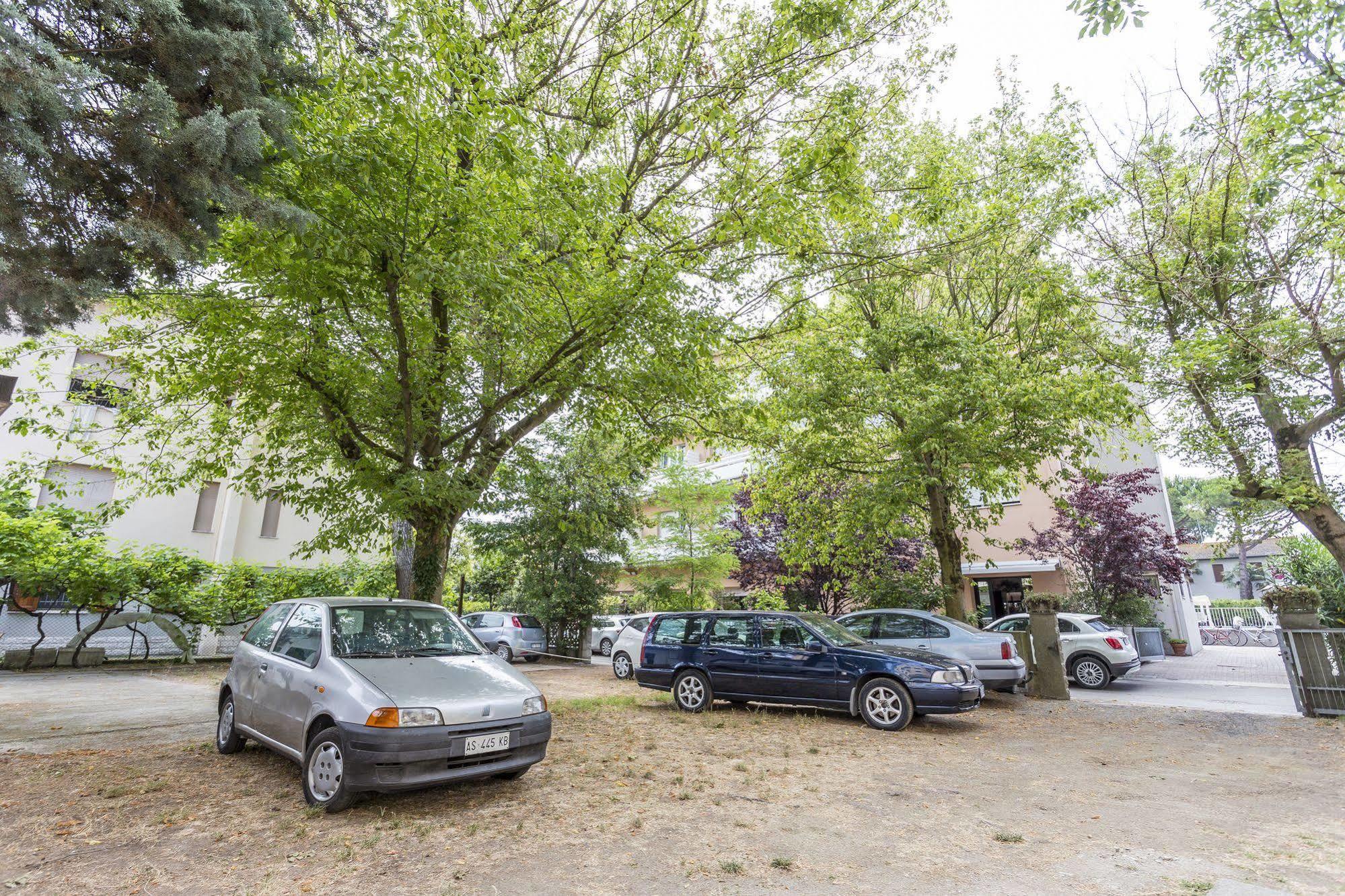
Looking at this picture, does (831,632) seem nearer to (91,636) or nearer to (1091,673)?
(1091,673)

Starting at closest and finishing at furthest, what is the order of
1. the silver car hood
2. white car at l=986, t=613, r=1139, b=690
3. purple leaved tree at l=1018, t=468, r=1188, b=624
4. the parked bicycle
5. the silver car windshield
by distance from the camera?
the silver car hood → the silver car windshield → white car at l=986, t=613, r=1139, b=690 → purple leaved tree at l=1018, t=468, r=1188, b=624 → the parked bicycle

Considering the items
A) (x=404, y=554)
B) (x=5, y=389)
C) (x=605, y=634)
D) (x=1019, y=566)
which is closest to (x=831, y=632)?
(x=404, y=554)

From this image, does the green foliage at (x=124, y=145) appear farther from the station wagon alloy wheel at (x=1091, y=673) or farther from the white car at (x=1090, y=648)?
the station wagon alloy wheel at (x=1091, y=673)

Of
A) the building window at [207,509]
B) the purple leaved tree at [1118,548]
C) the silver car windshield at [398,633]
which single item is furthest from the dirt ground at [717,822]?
the building window at [207,509]

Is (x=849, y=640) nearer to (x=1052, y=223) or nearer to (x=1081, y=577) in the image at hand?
(x=1052, y=223)

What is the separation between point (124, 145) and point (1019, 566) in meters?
22.5

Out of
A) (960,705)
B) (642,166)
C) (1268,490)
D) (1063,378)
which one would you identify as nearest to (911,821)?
(960,705)

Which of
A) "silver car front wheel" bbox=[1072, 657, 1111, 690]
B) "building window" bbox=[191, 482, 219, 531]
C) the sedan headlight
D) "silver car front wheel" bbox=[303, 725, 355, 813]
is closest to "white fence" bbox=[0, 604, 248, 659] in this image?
"building window" bbox=[191, 482, 219, 531]

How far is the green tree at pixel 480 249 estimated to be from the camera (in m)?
6.37

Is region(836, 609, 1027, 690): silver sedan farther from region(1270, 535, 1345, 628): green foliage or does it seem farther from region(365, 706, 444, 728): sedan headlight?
region(365, 706, 444, 728): sedan headlight

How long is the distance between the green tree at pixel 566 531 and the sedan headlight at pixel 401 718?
12308 millimetres

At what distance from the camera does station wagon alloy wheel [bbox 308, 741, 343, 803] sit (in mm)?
4855

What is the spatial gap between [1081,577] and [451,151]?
20859mm

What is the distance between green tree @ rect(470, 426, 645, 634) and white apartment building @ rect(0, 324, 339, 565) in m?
5.85
